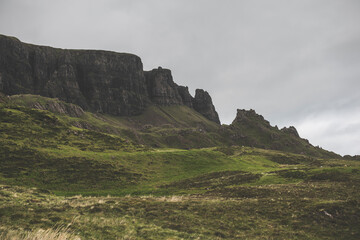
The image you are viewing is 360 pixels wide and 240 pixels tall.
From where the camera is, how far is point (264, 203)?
2522 centimetres

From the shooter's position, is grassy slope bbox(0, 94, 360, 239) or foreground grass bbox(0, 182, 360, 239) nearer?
foreground grass bbox(0, 182, 360, 239)

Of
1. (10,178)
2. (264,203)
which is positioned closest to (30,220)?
(264,203)

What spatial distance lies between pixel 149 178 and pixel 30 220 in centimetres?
4629

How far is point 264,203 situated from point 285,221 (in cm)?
541

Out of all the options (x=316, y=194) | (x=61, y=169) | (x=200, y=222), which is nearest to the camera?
(x=200, y=222)

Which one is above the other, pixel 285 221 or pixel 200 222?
pixel 285 221

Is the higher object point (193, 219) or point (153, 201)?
point (193, 219)

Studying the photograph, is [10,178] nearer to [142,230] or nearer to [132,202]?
[132,202]

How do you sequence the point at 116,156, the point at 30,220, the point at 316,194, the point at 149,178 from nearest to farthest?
the point at 30,220, the point at 316,194, the point at 149,178, the point at 116,156

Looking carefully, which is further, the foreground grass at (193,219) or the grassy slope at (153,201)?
the grassy slope at (153,201)

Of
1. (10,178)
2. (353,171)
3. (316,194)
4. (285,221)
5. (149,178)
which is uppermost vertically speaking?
(353,171)

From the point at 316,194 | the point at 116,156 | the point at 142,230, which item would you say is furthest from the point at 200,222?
the point at 116,156

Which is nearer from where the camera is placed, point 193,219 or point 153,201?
point 193,219

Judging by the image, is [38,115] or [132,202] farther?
[38,115]
